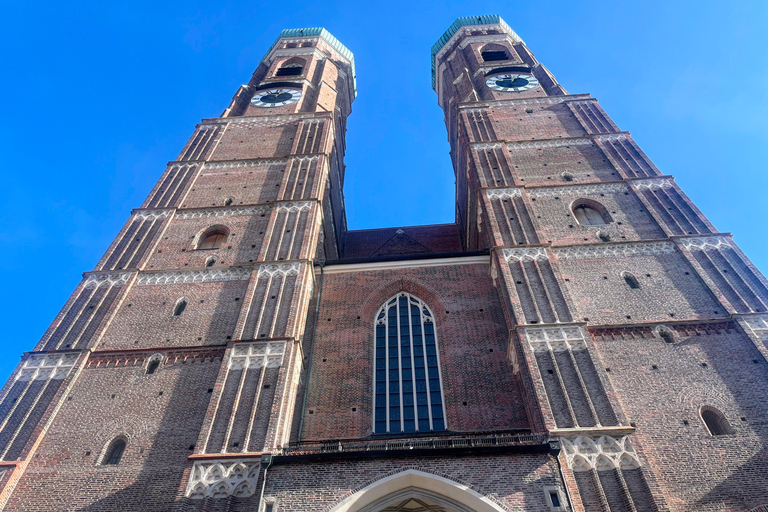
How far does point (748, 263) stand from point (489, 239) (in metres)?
7.50

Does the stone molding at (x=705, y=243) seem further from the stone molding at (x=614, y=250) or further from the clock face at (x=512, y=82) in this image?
the clock face at (x=512, y=82)

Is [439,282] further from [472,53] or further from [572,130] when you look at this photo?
[472,53]

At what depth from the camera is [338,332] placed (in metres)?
16.7

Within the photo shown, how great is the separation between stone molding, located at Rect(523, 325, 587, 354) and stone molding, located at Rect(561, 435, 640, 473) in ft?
8.79

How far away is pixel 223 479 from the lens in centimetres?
1151

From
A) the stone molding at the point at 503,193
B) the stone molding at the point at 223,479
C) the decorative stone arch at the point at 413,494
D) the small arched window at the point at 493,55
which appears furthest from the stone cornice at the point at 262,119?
the decorative stone arch at the point at 413,494

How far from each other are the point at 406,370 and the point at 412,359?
40 cm

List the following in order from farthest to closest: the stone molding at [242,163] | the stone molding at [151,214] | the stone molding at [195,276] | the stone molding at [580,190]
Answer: the stone molding at [242,163], the stone molding at [151,214], the stone molding at [580,190], the stone molding at [195,276]

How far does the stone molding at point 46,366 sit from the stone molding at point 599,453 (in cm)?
1222

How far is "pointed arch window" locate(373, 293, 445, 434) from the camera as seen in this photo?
14210 mm

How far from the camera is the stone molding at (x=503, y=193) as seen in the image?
20.4 m

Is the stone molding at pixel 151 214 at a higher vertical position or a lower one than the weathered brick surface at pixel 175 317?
higher

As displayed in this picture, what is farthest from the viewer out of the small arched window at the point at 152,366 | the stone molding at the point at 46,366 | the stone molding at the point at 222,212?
the stone molding at the point at 222,212

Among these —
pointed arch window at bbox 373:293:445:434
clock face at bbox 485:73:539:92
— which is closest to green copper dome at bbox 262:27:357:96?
clock face at bbox 485:73:539:92
